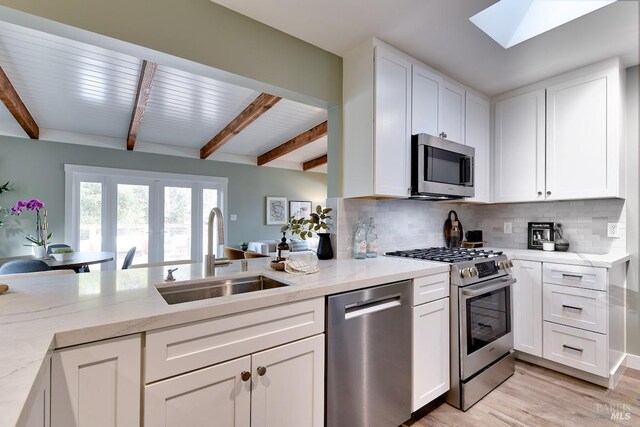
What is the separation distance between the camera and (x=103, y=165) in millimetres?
4621

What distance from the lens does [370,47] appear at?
1982mm

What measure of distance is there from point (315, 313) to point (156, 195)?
477cm

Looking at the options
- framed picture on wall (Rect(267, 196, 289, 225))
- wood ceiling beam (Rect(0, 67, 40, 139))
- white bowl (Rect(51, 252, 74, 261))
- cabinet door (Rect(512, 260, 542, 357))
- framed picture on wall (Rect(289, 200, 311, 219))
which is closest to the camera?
cabinet door (Rect(512, 260, 542, 357))

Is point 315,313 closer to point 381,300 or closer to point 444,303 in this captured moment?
point 381,300

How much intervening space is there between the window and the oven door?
4776 millimetres

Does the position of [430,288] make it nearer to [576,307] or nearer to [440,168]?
[440,168]

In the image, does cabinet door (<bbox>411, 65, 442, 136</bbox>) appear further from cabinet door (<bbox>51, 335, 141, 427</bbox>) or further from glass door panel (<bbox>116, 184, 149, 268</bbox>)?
glass door panel (<bbox>116, 184, 149, 268</bbox>)

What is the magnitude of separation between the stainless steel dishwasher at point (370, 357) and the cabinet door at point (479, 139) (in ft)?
5.22

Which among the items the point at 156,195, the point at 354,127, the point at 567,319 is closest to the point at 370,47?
the point at 354,127

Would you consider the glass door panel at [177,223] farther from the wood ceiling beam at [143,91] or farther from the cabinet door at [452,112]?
the cabinet door at [452,112]

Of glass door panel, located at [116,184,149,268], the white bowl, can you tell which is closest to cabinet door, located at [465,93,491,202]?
the white bowl

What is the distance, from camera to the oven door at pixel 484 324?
1887 millimetres

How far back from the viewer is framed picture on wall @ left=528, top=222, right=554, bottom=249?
267 centimetres

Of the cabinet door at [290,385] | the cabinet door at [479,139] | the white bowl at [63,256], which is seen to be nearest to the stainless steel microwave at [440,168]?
the cabinet door at [479,139]
